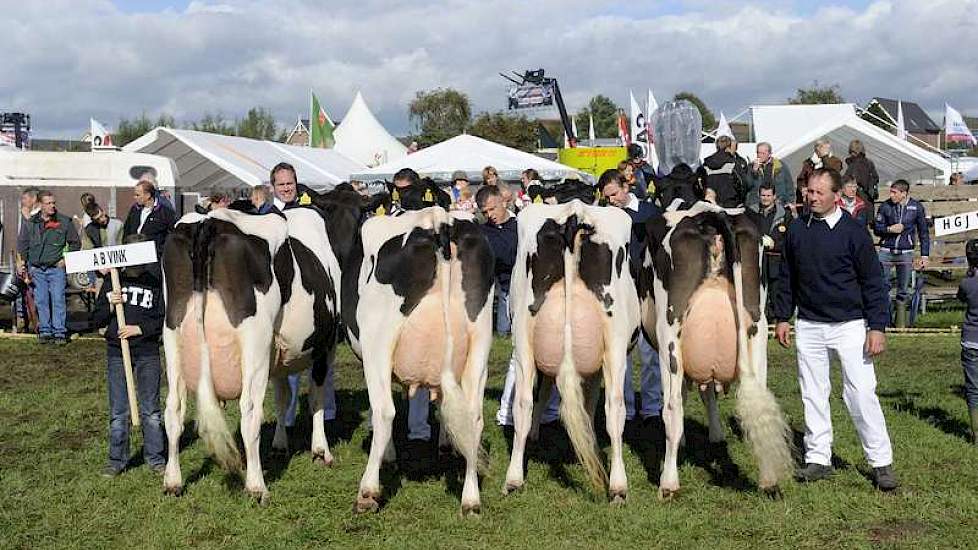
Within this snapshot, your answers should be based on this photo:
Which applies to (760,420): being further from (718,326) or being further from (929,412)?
(929,412)

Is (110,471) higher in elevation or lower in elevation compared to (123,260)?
lower

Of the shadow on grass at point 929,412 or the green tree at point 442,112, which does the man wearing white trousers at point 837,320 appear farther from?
the green tree at point 442,112

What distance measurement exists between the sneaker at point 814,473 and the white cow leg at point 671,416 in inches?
40.2

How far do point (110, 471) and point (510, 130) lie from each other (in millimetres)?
58561

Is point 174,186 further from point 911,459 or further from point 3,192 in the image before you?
point 911,459

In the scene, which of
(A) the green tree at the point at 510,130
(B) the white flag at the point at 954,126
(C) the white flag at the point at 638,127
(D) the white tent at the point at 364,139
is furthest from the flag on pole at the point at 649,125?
(A) the green tree at the point at 510,130

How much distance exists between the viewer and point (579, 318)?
684 centimetres

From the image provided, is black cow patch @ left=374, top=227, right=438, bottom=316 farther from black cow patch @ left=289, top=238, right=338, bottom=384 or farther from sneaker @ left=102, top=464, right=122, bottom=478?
sneaker @ left=102, top=464, right=122, bottom=478

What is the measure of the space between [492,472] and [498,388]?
3731mm

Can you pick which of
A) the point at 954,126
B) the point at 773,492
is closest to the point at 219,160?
the point at 773,492

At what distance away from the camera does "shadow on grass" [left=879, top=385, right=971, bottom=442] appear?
8.74m

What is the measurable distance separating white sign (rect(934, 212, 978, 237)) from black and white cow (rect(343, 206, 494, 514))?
601cm

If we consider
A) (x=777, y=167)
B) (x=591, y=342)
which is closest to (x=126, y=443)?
(x=591, y=342)

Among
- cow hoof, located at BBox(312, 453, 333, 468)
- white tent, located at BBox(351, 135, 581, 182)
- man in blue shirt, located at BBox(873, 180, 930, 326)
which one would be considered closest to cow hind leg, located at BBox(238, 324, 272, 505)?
cow hoof, located at BBox(312, 453, 333, 468)
